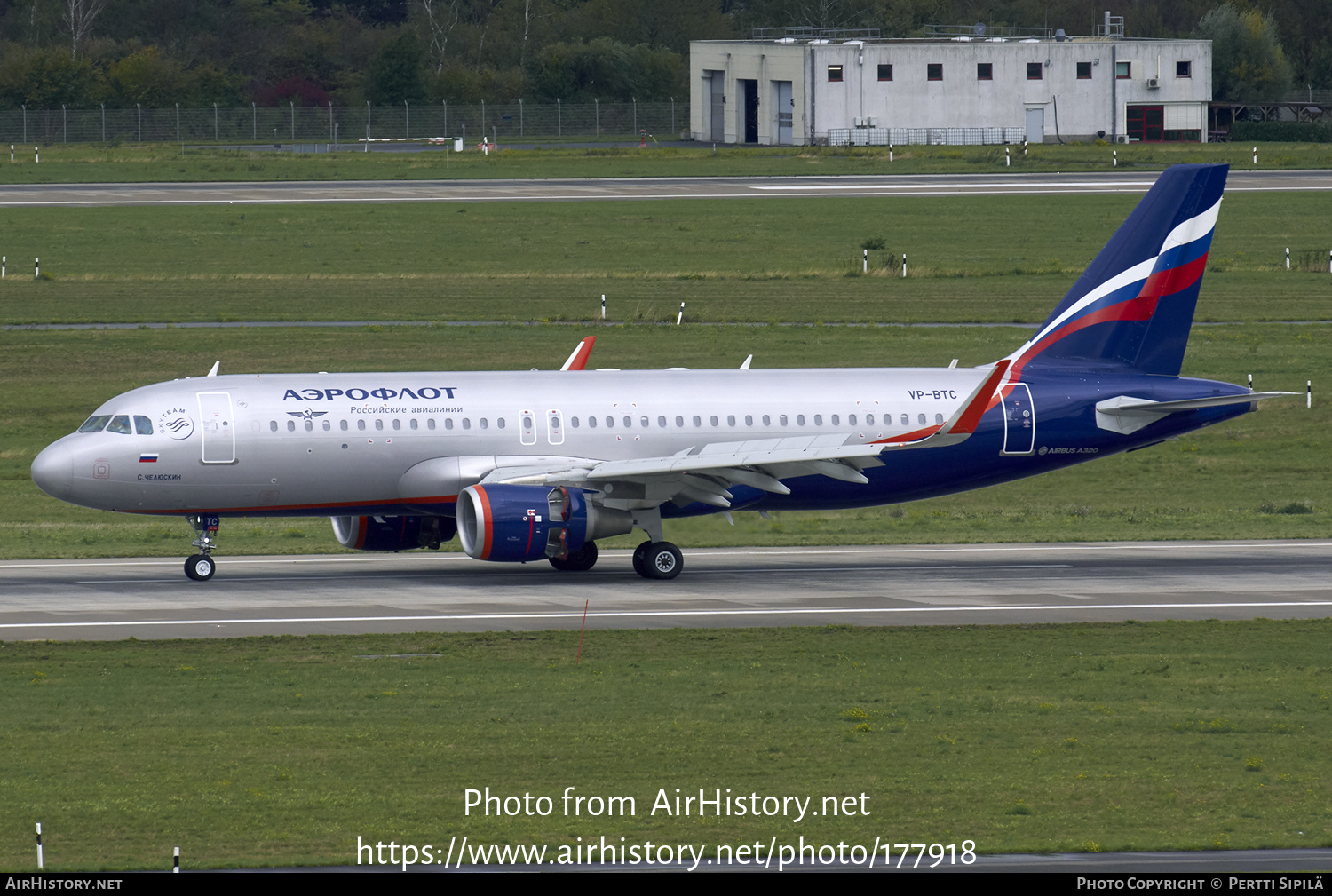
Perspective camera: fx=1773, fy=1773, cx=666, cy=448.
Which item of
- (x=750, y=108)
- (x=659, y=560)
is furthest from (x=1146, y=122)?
(x=659, y=560)

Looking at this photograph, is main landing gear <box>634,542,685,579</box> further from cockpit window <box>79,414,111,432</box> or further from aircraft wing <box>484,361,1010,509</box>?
cockpit window <box>79,414,111,432</box>

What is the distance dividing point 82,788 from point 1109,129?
485 ft

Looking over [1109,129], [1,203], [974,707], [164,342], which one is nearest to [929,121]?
[1109,129]

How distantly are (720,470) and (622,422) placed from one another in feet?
10.4

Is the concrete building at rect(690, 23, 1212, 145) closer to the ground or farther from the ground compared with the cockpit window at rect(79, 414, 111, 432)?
farther from the ground

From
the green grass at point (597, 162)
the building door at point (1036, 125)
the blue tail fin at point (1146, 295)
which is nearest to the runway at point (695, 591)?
the blue tail fin at point (1146, 295)

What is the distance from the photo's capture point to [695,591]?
124 ft

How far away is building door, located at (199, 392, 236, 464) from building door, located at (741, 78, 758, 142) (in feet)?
408

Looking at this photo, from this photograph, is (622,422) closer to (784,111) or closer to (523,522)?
(523,522)

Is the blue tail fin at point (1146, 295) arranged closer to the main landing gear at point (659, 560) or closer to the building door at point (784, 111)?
the main landing gear at point (659, 560)

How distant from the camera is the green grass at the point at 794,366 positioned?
46906mm

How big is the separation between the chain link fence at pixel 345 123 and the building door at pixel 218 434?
404 ft

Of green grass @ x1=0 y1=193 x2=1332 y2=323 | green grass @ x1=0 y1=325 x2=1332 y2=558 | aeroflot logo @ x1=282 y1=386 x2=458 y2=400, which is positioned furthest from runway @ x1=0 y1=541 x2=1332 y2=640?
green grass @ x1=0 y1=193 x2=1332 y2=323

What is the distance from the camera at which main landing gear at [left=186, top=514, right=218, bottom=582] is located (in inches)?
1523
